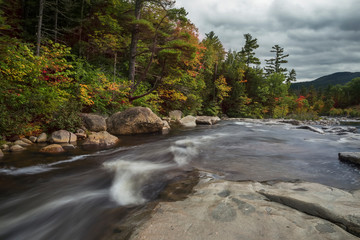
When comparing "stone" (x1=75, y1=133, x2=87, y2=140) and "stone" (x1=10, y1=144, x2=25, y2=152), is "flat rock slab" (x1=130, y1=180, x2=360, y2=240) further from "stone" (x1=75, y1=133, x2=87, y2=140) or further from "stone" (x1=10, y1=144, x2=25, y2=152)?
"stone" (x1=75, y1=133, x2=87, y2=140)

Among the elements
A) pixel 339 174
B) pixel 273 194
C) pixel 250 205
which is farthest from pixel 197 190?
pixel 339 174

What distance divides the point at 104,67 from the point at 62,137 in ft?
26.2

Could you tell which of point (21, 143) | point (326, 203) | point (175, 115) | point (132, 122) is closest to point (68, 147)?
point (21, 143)

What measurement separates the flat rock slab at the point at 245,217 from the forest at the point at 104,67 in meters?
6.24

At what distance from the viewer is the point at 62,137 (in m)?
6.61

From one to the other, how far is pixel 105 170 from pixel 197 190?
9.08 ft

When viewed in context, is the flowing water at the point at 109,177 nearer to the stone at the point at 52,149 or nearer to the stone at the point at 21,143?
the stone at the point at 52,149

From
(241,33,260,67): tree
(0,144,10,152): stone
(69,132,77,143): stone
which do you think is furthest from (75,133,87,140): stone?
(241,33,260,67): tree

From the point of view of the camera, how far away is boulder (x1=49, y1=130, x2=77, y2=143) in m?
6.55

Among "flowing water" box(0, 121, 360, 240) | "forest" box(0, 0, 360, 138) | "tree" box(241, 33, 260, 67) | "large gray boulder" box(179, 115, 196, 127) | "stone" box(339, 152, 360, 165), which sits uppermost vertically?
"tree" box(241, 33, 260, 67)

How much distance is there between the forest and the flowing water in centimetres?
240

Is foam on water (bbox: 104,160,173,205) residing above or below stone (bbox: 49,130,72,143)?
below

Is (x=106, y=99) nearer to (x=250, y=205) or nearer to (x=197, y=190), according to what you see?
(x=197, y=190)

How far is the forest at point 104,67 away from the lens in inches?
259
